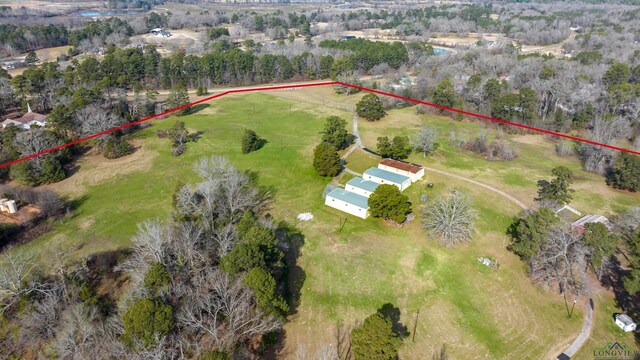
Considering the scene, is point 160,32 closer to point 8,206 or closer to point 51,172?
point 51,172

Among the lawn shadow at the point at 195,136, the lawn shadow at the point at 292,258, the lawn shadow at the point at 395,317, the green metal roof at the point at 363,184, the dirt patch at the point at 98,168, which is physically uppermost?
the green metal roof at the point at 363,184

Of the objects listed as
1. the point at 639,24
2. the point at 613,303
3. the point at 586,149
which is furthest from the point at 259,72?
the point at 639,24

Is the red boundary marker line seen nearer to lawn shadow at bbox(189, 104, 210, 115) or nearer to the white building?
lawn shadow at bbox(189, 104, 210, 115)

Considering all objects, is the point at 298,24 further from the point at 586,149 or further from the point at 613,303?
the point at 613,303

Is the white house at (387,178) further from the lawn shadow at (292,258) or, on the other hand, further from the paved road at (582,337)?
the paved road at (582,337)

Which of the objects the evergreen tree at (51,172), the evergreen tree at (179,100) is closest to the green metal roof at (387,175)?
the evergreen tree at (51,172)

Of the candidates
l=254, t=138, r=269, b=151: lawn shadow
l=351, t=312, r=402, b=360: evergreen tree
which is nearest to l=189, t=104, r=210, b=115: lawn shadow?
l=254, t=138, r=269, b=151: lawn shadow
